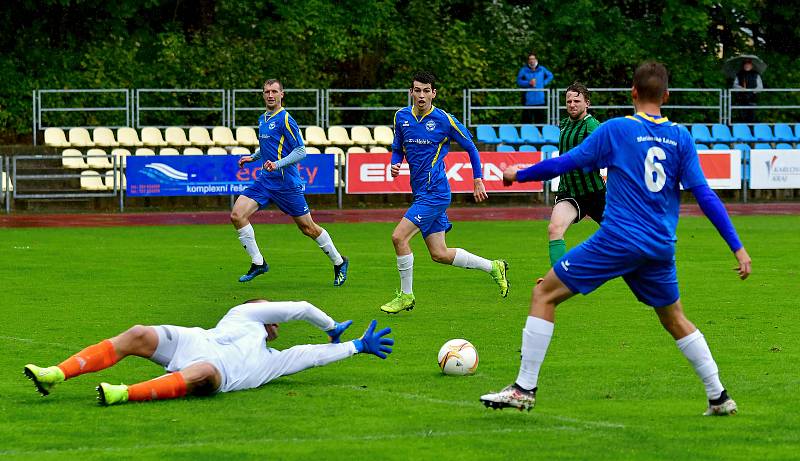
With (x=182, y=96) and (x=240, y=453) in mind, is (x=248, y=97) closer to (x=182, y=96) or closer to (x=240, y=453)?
(x=182, y=96)

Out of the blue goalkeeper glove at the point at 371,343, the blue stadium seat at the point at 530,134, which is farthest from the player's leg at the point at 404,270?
the blue stadium seat at the point at 530,134

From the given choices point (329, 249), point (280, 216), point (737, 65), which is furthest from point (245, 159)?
point (737, 65)

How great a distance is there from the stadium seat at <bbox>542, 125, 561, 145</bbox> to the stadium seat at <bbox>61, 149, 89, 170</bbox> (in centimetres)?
1011

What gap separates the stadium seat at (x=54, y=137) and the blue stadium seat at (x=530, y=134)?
10016mm

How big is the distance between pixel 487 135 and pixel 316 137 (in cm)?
389

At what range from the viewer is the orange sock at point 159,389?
8070 millimetres

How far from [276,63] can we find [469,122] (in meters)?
5.09

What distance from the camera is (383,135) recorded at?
31609 mm

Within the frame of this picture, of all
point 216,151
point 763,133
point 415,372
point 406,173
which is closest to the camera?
point 415,372

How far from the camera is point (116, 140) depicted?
100 ft

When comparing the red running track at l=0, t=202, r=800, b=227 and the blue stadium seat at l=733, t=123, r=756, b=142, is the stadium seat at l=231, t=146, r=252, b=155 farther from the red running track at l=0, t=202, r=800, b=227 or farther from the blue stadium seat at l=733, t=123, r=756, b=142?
the blue stadium seat at l=733, t=123, r=756, b=142

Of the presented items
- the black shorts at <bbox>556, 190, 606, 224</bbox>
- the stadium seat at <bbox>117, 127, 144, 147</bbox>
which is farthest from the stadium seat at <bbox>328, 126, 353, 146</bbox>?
the black shorts at <bbox>556, 190, 606, 224</bbox>

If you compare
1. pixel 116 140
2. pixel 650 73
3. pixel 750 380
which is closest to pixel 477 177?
pixel 750 380

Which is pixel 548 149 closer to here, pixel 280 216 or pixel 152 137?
pixel 280 216
